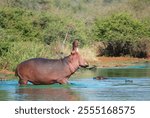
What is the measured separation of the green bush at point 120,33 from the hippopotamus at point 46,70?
25.8m

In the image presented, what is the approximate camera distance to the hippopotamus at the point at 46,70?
17672mm

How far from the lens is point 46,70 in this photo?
1773 cm

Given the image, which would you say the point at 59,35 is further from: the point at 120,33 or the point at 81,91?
the point at 81,91

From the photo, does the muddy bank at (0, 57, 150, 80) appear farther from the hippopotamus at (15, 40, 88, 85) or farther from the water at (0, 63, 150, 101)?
the hippopotamus at (15, 40, 88, 85)

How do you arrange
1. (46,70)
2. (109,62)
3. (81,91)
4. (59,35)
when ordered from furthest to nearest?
(59,35) < (109,62) < (46,70) < (81,91)

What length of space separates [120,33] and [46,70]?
27727 millimetres

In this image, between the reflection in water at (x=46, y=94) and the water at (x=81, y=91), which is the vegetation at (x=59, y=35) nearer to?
the water at (x=81, y=91)

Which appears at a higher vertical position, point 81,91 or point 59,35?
point 81,91

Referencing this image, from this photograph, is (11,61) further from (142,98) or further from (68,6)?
(68,6)

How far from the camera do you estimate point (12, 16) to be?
36812 mm

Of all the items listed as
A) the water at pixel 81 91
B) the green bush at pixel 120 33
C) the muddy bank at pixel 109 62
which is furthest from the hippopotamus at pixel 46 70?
the green bush at pixel 120 33

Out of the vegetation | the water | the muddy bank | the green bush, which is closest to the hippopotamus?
the water

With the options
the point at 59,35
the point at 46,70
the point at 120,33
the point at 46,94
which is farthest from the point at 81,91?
the point at 120,33

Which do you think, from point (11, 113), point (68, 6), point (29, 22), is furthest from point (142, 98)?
point (68, 6)
